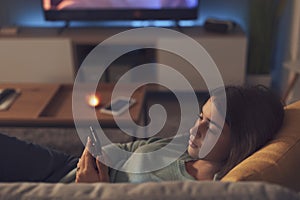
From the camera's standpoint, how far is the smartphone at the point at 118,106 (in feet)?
7.59

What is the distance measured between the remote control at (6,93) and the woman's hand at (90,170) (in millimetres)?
1281

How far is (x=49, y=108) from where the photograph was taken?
2414 mm

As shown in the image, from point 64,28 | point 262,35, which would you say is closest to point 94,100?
point 64,28

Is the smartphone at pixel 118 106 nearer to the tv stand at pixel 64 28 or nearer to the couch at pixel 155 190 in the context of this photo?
the tv stand at pixel 64 28

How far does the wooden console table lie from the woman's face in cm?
97

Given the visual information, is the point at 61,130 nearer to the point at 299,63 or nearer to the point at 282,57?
the point at 299,63

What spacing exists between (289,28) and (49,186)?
2843 millimetres

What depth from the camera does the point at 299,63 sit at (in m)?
3.05

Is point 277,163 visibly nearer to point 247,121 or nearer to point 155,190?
point 247,121

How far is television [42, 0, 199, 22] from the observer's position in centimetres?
345

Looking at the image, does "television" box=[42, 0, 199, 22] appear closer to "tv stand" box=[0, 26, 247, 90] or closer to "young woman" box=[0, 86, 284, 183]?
"tv stand" box=[0, 26, 247, 90]

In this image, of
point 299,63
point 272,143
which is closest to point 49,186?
point 272,143

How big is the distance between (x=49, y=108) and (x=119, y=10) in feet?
4.34

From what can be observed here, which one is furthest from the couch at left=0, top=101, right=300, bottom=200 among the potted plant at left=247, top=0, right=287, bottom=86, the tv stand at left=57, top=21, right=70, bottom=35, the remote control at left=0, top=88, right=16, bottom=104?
the tv stand at left=57, top=21, right=70, bottom=35
